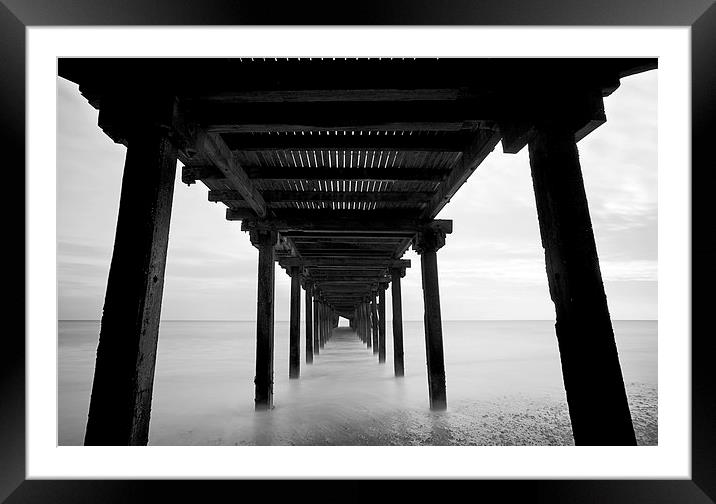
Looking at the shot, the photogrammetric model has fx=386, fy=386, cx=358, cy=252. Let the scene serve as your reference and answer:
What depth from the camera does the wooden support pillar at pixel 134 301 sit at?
1960 mm

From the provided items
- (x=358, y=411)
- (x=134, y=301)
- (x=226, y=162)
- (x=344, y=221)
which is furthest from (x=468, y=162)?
(x=358, y=411)

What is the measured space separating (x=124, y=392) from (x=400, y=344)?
341 inches

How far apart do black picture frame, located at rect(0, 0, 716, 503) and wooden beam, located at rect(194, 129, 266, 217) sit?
1270 mm

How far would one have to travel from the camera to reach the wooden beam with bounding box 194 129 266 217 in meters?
3.07

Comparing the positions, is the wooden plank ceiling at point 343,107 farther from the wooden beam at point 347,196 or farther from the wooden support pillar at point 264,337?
the wooden support pillar at point 264,337

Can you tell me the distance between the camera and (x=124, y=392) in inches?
77.5

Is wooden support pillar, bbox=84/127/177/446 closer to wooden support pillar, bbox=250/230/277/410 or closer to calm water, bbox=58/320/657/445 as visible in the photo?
calm water, bbox=58/320/657/445

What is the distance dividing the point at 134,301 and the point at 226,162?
2103 millimetres

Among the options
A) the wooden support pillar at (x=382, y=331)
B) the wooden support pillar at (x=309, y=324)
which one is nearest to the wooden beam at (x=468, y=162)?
the wooden support pillar at (x=309, y=324)

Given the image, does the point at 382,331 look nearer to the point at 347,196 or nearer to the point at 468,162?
the point at 347,196

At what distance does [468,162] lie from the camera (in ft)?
12.8

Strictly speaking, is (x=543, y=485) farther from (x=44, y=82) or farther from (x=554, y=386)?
(x=554, y=386)

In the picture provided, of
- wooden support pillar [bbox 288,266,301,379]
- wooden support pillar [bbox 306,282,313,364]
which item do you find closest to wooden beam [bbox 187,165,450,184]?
wooden support pillar [bbox 288,266,301,379]
